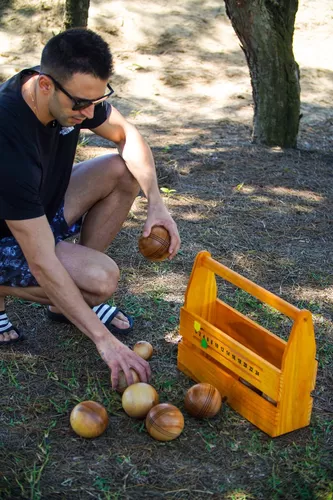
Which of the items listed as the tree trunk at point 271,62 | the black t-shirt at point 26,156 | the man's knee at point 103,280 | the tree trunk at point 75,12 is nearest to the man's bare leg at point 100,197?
the black t-shirt at point 26,156

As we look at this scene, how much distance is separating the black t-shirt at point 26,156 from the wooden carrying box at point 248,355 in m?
0.88

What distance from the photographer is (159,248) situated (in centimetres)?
357

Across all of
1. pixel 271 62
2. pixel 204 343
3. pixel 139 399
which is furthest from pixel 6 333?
pixel 271 62

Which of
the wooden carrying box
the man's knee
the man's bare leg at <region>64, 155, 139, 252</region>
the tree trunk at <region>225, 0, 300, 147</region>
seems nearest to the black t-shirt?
the man's bare leg at <region>64, 155, 139, 252</region>

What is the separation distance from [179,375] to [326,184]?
3339 mm

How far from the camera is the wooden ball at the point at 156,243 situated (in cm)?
356

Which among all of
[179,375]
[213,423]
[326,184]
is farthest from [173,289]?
[326,184]

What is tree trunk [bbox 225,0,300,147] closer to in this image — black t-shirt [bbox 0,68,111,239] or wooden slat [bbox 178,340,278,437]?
black t-shirt [bbox 0,68,111,239]

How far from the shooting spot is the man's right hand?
3133 millimetres

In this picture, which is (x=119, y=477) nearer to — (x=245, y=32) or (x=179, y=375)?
(x=179, y=375)

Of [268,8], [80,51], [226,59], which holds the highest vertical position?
[80,51]

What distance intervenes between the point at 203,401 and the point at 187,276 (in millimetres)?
1581

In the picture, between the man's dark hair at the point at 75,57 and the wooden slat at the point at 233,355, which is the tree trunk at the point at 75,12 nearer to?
the man's dark hair at the point at 75,57

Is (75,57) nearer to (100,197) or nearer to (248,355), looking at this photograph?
(100,197)
